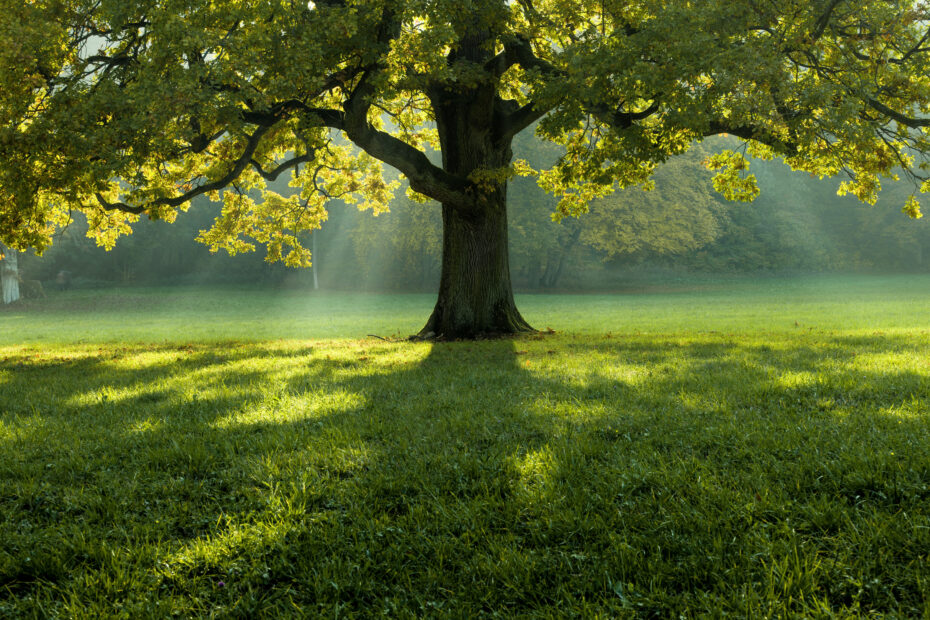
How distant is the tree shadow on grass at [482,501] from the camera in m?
2.88

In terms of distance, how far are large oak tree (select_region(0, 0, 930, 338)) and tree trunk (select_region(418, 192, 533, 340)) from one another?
0.12ft

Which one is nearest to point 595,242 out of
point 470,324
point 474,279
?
point 474,279

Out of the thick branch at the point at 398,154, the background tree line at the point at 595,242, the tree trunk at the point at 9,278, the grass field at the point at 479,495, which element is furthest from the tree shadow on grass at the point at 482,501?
the tree trunk at the point at 9,278

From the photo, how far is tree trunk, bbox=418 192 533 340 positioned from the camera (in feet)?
48.0

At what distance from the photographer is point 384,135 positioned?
13.3m

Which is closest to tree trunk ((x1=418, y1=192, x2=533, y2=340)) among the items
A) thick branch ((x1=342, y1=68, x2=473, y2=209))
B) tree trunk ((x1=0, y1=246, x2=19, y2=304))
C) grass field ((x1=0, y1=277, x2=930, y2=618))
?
Result: thick branch ((x1=342, y1=68, x2=473, y2=209))

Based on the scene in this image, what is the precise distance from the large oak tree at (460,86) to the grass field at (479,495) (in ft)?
15.5

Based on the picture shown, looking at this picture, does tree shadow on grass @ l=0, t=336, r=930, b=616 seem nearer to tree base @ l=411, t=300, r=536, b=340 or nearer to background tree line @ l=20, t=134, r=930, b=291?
tree base @ l=411, t=300, r=536, b=340

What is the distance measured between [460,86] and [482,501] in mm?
11624

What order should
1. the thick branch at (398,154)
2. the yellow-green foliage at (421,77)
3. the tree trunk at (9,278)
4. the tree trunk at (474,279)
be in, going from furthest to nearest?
1. the tree trunk at (9,278)
2. the tree trunk at (474,279)
3. the thick branch at (398,154)
4. the yellow-green foliage at (421,77)

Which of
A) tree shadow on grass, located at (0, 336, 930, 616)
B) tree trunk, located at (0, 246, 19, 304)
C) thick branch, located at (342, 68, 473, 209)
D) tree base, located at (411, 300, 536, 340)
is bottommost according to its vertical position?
tree shadow on grass, located at (0, 336, 930, 616)

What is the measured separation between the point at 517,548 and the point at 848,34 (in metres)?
13.6

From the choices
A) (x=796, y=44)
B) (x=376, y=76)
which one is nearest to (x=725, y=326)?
(x=796, y=44)

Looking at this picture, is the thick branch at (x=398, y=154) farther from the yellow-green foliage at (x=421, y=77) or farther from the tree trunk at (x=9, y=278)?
the tree trunk at (x=9, y=278)
